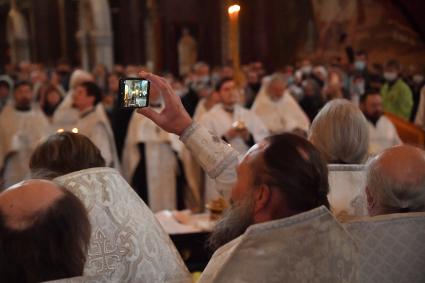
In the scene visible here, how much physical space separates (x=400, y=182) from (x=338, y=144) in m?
0.67

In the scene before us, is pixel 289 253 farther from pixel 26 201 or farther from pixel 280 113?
pixel 280 113

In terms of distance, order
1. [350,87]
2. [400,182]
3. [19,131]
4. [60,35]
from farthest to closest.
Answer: [60,35] → [350,87] → [19,131] → [400,182]

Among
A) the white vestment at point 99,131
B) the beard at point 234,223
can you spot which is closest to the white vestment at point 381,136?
the white vestment at point 99,131

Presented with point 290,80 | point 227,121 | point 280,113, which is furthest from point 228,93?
point 290,80

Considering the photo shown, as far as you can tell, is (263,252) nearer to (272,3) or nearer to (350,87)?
(350,87)

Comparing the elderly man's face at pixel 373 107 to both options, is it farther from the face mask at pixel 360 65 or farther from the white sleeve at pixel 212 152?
the face mask at pixel 360 65

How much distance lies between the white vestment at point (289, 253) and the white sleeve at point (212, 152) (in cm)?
93

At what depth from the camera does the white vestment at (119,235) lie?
7.47 feet

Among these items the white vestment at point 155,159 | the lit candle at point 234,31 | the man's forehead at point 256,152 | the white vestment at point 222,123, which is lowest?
the white vestment at point 155,159

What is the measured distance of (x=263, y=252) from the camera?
5.21 ft

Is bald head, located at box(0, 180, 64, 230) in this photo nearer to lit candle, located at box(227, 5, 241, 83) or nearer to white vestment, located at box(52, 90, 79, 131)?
lit candle, located at box(227, 5, 241, 83)

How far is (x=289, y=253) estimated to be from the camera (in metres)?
1.59

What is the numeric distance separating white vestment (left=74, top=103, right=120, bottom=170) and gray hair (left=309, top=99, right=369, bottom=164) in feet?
13.7

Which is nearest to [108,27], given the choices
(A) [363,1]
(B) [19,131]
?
(A) [363,1]
